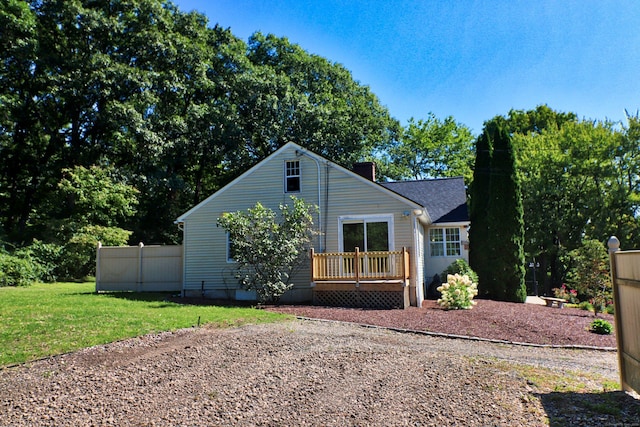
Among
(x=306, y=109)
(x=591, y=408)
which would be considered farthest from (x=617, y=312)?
(x=306, y=109)

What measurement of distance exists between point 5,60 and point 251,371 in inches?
1026

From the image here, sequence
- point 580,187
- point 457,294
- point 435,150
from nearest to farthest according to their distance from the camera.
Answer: point 457,294
point 580,187
point 435,150

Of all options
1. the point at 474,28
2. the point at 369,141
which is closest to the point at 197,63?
the point at 369,141

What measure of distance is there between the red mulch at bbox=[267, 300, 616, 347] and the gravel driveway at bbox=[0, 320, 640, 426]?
1747mm

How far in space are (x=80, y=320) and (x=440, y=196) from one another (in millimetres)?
15302

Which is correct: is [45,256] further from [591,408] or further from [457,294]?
[591,408]

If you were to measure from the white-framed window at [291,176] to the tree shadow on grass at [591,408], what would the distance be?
11.6m

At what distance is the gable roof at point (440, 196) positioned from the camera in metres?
18.3

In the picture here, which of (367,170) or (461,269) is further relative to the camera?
(367,170)

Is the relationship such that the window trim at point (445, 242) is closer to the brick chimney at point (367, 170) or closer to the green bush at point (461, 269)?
the green bush at point (461, 269)

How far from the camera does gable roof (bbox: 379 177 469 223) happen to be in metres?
18.3

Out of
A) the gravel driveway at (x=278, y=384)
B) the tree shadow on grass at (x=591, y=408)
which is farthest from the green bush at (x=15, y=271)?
the tree shadow on grass at (x=591, y=408)

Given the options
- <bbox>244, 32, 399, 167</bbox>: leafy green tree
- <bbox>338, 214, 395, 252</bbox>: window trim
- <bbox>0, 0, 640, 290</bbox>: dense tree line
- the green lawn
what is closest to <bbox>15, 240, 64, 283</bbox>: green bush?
<bbox>0, 0, 640, 290</bbox>: dense tree line

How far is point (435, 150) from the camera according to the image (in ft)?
116
